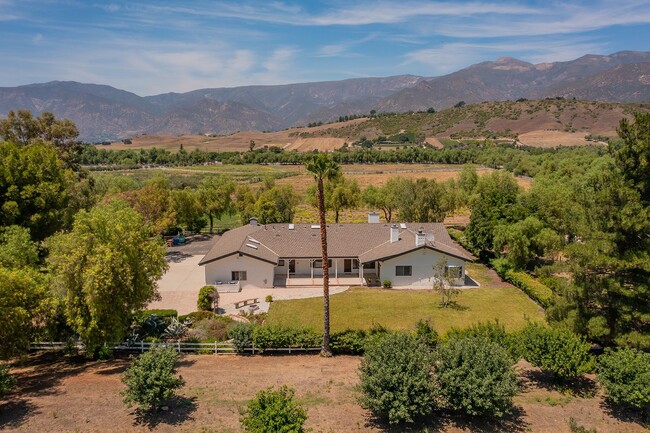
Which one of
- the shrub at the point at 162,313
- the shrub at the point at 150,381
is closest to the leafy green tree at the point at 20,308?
the shrub at the point at 150,381

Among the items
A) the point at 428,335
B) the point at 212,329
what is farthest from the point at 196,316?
the point at 428,335

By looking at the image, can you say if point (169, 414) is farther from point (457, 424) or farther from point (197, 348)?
point (457, 424)

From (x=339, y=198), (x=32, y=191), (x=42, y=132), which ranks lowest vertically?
(x=339, y=198)

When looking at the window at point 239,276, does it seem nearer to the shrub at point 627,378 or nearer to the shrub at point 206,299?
the shrub at point 206,299

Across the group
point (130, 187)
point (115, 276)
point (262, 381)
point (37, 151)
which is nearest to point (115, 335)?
point (115, 276)

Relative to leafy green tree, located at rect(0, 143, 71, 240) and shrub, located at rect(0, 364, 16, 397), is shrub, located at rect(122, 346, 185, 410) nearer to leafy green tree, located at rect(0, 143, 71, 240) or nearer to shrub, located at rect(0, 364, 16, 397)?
shrub, located at rect(0, 364, 16, 397)
